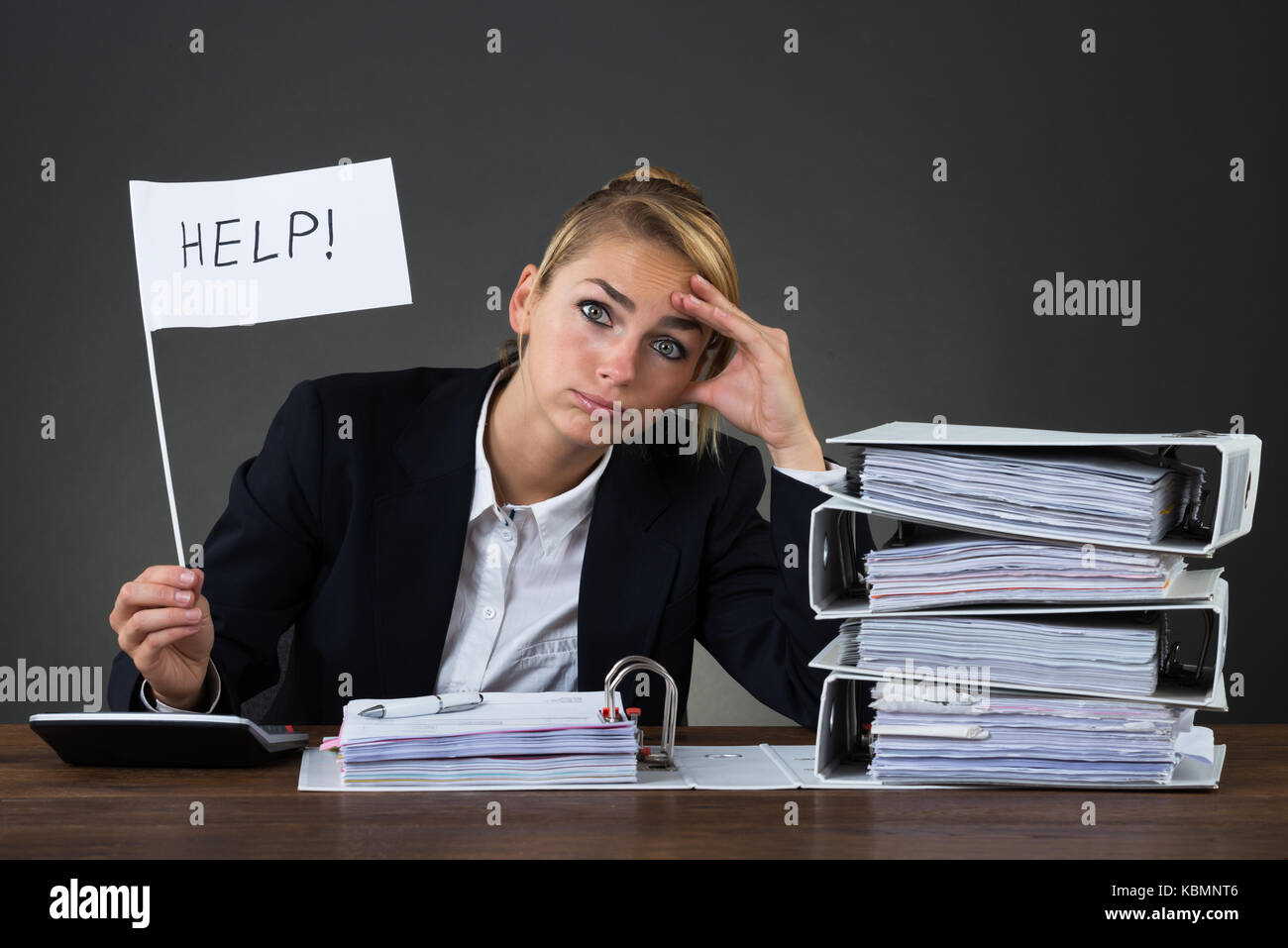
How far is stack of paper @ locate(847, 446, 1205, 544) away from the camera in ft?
3.92

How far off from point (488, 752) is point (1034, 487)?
0.59 m

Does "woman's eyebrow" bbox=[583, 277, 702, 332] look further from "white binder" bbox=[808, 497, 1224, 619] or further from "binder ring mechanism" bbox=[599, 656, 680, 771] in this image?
"binder ring mechanism" bbox=[599, 656, 680, 771]

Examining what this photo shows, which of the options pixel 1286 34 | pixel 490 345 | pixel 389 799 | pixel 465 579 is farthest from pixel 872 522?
pixel 389 799

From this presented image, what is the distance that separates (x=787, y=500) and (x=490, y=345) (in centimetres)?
237

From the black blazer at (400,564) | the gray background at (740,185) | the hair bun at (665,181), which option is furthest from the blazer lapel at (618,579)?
the gray background at (740,185)

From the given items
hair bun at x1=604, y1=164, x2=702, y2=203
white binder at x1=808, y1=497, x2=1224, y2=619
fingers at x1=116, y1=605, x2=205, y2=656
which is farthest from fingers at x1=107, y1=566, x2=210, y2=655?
hair bun at x1=604, y1=164, x2=702, y2=203

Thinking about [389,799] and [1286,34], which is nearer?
[389,799]

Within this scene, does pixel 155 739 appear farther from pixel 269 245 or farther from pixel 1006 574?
pixel 1006 574

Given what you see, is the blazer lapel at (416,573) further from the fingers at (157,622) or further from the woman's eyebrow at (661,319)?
the fingers at (157,622)

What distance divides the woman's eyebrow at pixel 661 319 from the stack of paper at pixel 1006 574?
0.61 m

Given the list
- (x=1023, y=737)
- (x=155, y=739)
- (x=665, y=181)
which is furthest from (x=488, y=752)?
(x=665, y=181)

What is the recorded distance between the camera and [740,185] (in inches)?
147
